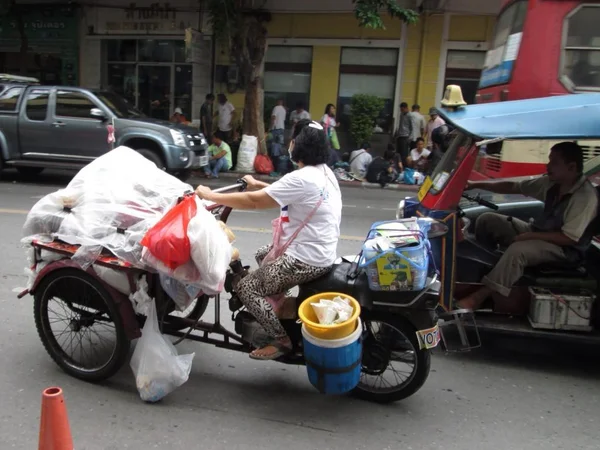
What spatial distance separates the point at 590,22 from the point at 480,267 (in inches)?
161

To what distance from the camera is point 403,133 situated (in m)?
14.7

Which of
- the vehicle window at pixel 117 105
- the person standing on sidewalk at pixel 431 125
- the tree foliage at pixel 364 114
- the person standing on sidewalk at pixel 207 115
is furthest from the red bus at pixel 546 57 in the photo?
the person standing on sidewalk at pixel 207 115

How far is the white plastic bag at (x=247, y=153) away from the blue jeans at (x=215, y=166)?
0.65 metres

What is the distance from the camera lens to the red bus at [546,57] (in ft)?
20.3

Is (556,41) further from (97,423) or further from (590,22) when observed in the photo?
(97,423)

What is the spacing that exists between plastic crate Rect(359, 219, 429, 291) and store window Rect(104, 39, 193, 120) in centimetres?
Result: 1578

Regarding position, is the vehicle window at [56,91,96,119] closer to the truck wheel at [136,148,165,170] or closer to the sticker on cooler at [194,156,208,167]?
the truck wheel at [136,148,165,170]

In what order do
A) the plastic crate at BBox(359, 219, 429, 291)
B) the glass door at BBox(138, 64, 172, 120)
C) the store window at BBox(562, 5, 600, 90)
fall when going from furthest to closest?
1. the glass door at BBox(138, 64, 172, 120)
2. the store window at BBox(562, 5, 600, 90)
3. the plastic crate at BBox(359, 219, 429, 291)

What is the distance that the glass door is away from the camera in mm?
18047

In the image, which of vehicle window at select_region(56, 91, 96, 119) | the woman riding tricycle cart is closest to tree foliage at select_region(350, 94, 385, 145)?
vehicle window at select_region(56, 91, 96, 119)

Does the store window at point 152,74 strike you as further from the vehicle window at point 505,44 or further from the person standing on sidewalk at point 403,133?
the vehicle window at point 505,44

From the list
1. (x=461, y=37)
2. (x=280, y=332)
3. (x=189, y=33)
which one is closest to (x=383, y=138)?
(x=461, y=37)

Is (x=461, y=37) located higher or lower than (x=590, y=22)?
higher

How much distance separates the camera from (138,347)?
3197 millimetres
